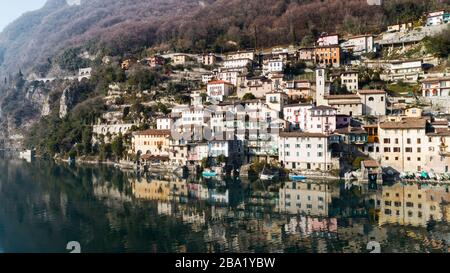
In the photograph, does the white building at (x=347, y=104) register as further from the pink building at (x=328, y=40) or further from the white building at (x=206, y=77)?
→ the white building at (x=206, y=77)

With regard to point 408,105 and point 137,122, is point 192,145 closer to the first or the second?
point 137,122

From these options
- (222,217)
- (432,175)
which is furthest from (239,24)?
(222,217)

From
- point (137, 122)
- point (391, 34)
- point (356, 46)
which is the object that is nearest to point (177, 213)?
point (137, 122)

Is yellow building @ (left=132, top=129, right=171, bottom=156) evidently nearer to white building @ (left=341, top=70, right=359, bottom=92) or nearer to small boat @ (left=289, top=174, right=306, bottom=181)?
small boat @ (left=289, top=174, right=306, bottom=181)

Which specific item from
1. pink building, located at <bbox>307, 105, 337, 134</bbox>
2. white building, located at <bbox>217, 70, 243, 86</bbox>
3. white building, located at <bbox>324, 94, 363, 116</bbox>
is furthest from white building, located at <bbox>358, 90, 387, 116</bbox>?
white building, located at <bbox>217, 70, 243, 86</bbox>

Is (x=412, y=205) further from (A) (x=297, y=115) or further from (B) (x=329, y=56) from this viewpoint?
(B) (x=329, y=56)

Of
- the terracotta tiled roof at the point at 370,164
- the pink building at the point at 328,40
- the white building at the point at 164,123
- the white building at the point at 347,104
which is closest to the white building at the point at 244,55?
the pink building at the point at 328,40
